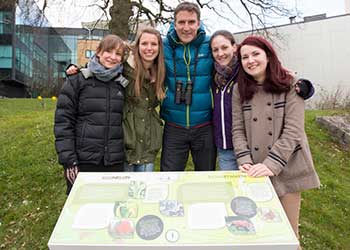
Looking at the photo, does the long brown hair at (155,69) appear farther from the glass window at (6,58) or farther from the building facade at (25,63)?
the glass window at (6,58)

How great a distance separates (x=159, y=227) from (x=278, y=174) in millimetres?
1164

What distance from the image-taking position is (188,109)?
358cm

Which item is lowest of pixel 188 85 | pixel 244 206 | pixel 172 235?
pixel 172 235

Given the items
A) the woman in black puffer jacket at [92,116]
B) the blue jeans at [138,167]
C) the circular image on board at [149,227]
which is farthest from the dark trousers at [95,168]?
the circular image on board at [149,227]

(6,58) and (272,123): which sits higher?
(6,58)

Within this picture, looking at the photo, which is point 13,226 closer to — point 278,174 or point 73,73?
point 73,73

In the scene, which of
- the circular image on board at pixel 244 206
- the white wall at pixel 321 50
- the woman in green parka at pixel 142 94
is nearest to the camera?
the circular image on board at pixel 244 206

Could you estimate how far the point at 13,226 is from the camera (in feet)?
17.5

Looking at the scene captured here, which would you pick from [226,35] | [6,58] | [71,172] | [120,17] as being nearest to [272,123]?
[226,35]

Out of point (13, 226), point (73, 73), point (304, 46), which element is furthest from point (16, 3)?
point (304, 46)

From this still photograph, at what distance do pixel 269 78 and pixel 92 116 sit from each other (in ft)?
4.86

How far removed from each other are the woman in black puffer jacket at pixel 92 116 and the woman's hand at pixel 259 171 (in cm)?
118

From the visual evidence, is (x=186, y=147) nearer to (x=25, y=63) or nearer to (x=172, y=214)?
(x=172, y=214)

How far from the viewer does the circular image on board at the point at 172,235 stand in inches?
90.1
